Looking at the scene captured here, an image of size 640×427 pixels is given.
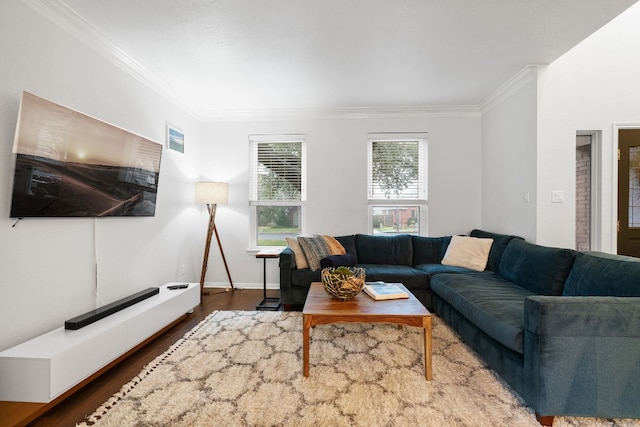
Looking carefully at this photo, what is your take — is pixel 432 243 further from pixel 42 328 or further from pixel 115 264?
pixel 42 328

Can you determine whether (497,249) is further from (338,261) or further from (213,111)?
(213,111)

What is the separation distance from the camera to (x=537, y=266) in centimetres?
254

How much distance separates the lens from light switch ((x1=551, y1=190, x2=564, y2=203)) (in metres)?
3.03

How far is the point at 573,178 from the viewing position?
3.03 metres

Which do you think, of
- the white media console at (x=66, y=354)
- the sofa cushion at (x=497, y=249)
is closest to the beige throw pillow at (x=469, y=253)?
the sofa cushion at (x=497, y=249)

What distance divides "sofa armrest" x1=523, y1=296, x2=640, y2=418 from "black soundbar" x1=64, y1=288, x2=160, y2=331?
9.59ft

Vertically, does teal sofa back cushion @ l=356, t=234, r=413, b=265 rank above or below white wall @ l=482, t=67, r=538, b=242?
below

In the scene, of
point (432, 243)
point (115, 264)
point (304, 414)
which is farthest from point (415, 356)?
point (115, 264)

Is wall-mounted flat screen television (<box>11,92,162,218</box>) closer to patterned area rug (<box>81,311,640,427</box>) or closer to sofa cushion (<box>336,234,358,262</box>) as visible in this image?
patterned area rug (<box>81,311,640,427</box>)

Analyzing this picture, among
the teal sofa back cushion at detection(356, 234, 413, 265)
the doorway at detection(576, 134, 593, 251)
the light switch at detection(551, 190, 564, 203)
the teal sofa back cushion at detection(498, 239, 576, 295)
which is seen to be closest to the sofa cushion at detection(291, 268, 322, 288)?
the teal sofa back cushion at detection(356, 234, 413, 265)

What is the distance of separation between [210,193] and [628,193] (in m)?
4.86

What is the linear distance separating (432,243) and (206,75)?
11.4 feet

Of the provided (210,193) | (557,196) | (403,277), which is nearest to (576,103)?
(557,196)

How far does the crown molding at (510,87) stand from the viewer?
3049 millimetres
